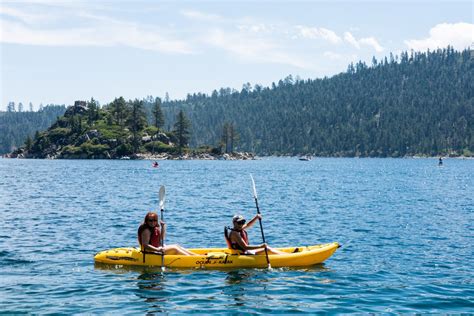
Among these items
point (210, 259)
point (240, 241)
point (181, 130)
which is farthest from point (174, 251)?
point (181, 130)

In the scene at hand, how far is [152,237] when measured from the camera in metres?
21.7

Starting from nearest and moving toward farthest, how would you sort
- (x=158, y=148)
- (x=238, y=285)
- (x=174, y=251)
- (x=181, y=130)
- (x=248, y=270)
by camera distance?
(x=238, y=285), (x=248, y=270), (x=174, y=251), (x=158, y=148), (x=181, y=130)

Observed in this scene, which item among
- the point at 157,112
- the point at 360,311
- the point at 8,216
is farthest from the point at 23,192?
the point at 157,112

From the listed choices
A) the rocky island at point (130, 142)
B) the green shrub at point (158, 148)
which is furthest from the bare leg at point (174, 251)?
the green shrub at point (158, 148)

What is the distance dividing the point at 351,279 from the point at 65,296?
10.1 meters

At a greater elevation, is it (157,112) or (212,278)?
(157,112)

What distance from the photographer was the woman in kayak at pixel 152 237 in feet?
69.5

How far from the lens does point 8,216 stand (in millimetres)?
37781

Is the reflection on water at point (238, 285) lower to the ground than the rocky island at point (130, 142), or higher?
lower

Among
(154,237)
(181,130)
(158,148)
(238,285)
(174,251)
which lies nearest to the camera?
(238,285)

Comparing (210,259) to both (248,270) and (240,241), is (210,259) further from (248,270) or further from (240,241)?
(248,270)

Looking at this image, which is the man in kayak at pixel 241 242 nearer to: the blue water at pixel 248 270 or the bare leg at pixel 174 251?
the blue water at pixel 248 270

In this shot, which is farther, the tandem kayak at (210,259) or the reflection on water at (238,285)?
the tandem kayak at (210,259)

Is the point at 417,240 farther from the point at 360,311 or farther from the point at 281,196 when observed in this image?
the point at 281,196
